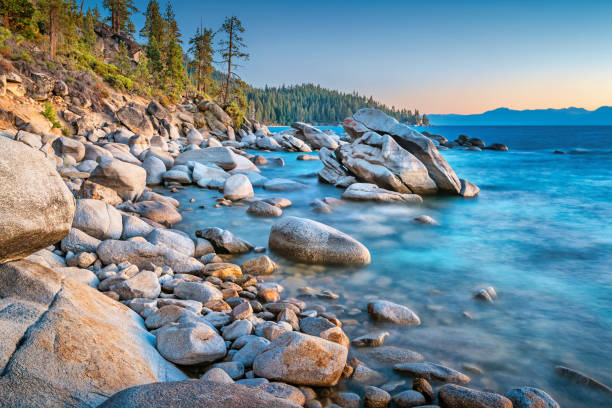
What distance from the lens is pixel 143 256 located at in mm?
5535

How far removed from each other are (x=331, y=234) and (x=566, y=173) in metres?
21.3

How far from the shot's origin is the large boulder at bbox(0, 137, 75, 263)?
9.22 ft

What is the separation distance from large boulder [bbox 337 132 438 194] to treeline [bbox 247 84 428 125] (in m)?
90.4

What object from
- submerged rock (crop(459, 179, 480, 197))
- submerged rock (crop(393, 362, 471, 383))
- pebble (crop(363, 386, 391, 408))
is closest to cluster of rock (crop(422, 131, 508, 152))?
submerged rock (crop(459, 179, 480, 197))

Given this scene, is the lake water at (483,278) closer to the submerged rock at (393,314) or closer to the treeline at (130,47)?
the submerged rock at (393,314)

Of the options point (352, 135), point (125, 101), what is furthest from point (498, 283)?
point (125, 101)

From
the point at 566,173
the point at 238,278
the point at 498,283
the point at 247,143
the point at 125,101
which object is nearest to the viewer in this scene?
the point at 238,278

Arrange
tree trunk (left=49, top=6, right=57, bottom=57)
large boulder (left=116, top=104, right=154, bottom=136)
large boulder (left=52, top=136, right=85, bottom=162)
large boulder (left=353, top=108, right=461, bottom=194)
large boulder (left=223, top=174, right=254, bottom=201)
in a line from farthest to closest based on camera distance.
→ tree trunk (left=49, top=6, right=57, bottom=57)
large boulder (left=116, top=104, right=154, bottom=136)
large boulder (left=353, top=108, right=461, bottom=194)
large boulder (left=52, top=136, right=85, bottom=162)
large boulder (left=223, top=174, right=254, bottom=201)

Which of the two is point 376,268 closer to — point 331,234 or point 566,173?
point 331,234

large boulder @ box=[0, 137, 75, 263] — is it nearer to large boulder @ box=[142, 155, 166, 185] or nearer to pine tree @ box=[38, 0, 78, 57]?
large boulder @ box=[142, 155, 166, 185]

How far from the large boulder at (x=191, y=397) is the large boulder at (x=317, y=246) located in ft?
15.1

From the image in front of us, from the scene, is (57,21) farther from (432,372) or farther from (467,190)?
(432,372)

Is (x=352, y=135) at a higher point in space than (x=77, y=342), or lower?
higher

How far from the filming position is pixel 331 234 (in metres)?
6.70
